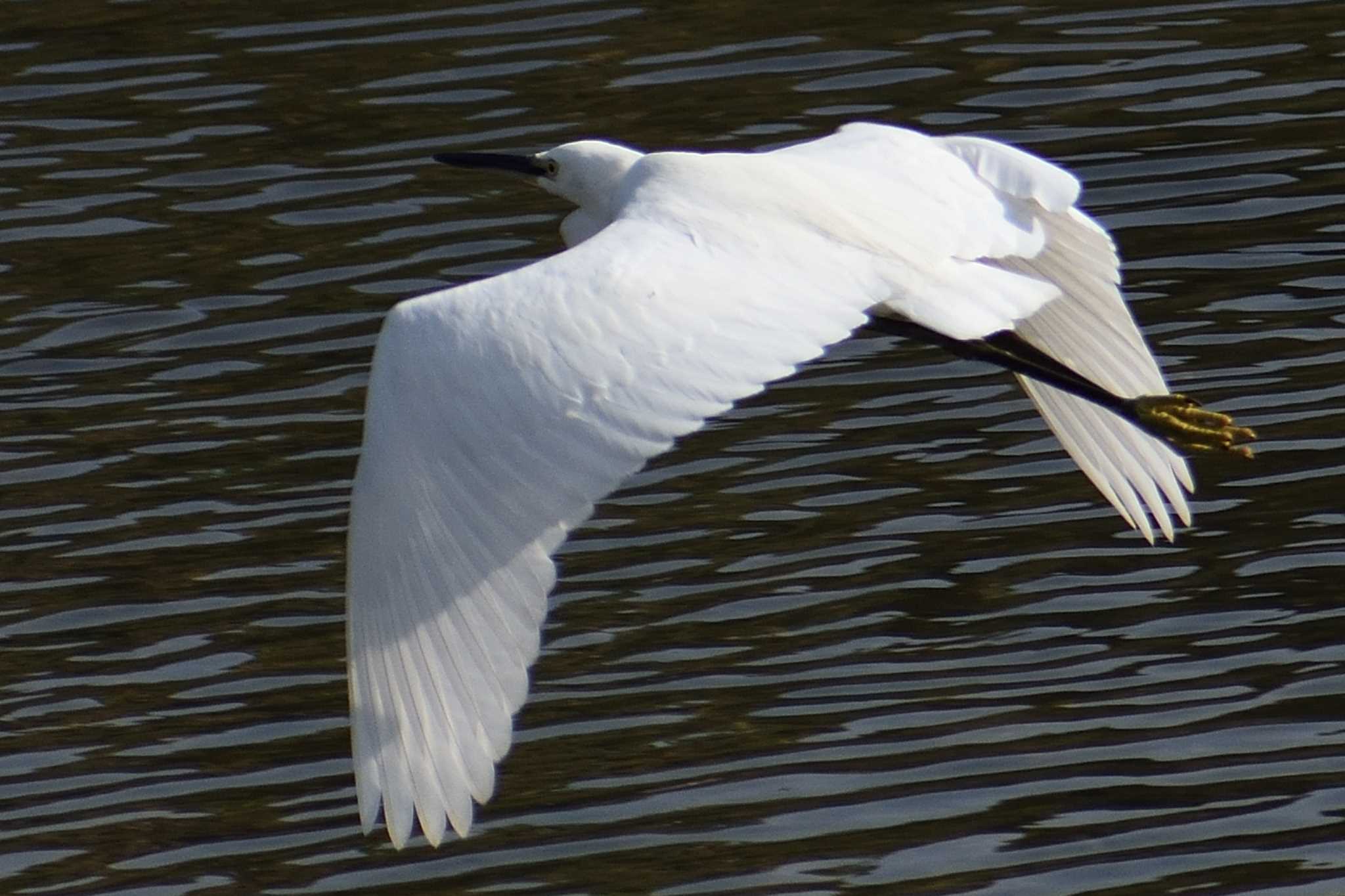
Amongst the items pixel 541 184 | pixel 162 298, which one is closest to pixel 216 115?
pixel 162 298

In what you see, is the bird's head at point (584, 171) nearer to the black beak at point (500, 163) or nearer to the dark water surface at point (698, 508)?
the black beak at point (500, 163)

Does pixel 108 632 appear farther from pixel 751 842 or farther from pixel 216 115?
pixel 216 115

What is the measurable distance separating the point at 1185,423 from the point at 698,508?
4.50 ft

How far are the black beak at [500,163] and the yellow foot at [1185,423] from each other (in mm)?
1649

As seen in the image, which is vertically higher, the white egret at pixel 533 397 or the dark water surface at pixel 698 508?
the white egret at pixel 533 397

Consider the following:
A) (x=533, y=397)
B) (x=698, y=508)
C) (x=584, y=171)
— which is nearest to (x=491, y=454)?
(x=533, y=397)

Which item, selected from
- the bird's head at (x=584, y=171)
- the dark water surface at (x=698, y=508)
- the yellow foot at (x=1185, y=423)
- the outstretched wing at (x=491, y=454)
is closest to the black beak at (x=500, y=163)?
the bird's head at (x=584, y=171)

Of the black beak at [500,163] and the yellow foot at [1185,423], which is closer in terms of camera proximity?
the yellow foot at [1185,423]

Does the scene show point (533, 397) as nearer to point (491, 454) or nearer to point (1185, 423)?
point (491, 454)

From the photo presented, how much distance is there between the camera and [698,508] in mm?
7363

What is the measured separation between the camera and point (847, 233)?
5.77 metres

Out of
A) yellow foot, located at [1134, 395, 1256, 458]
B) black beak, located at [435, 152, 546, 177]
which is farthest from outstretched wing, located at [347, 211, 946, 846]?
black beak, located at [435, 152, 546, 177]

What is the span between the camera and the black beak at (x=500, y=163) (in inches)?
281

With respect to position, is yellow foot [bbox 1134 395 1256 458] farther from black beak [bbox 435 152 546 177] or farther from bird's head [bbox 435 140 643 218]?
black beak [bbox 435 152 546 177]
